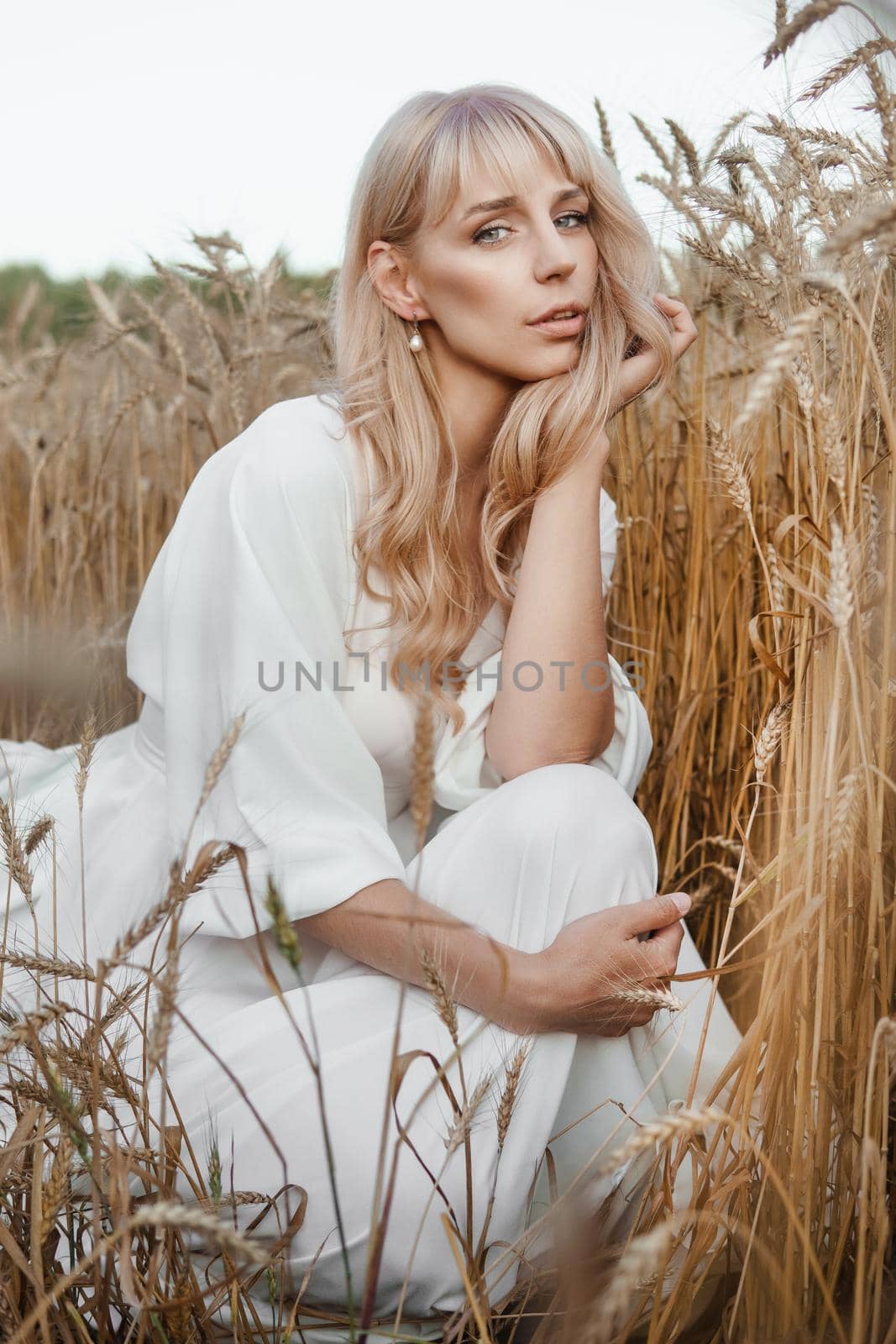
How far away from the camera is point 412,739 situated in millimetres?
1250

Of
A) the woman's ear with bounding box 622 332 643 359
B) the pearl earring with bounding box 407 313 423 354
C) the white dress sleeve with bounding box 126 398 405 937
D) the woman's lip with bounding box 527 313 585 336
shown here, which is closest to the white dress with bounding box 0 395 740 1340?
the white dress sleeve with bounding box 126 398 405 937

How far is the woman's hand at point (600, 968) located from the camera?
3.45 ft

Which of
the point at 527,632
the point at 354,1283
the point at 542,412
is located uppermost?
the point at 542,412

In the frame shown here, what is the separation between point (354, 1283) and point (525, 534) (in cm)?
95

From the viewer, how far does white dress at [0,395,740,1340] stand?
3.46 feet

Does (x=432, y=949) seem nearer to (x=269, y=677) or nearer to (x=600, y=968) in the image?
(x=600, y=968)

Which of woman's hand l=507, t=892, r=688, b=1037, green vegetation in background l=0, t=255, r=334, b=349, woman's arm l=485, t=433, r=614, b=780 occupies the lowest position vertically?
woman's hand l=507, t=892, r=688, b=1037

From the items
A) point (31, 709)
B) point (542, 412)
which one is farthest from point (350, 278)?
point (31, 709)

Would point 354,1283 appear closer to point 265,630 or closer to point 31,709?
point 265,630

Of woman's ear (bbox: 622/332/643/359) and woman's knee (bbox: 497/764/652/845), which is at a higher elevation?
woman's ear (bbox: 622/332/643/359)

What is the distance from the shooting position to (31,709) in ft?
6.76

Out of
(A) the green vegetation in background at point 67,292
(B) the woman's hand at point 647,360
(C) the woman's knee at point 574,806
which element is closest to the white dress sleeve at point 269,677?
(C) the woman's knee at point 574,806

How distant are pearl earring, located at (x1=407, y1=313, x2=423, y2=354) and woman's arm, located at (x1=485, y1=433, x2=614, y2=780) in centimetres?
26

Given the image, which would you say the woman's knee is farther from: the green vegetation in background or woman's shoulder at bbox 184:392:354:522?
the green vegetation in background
